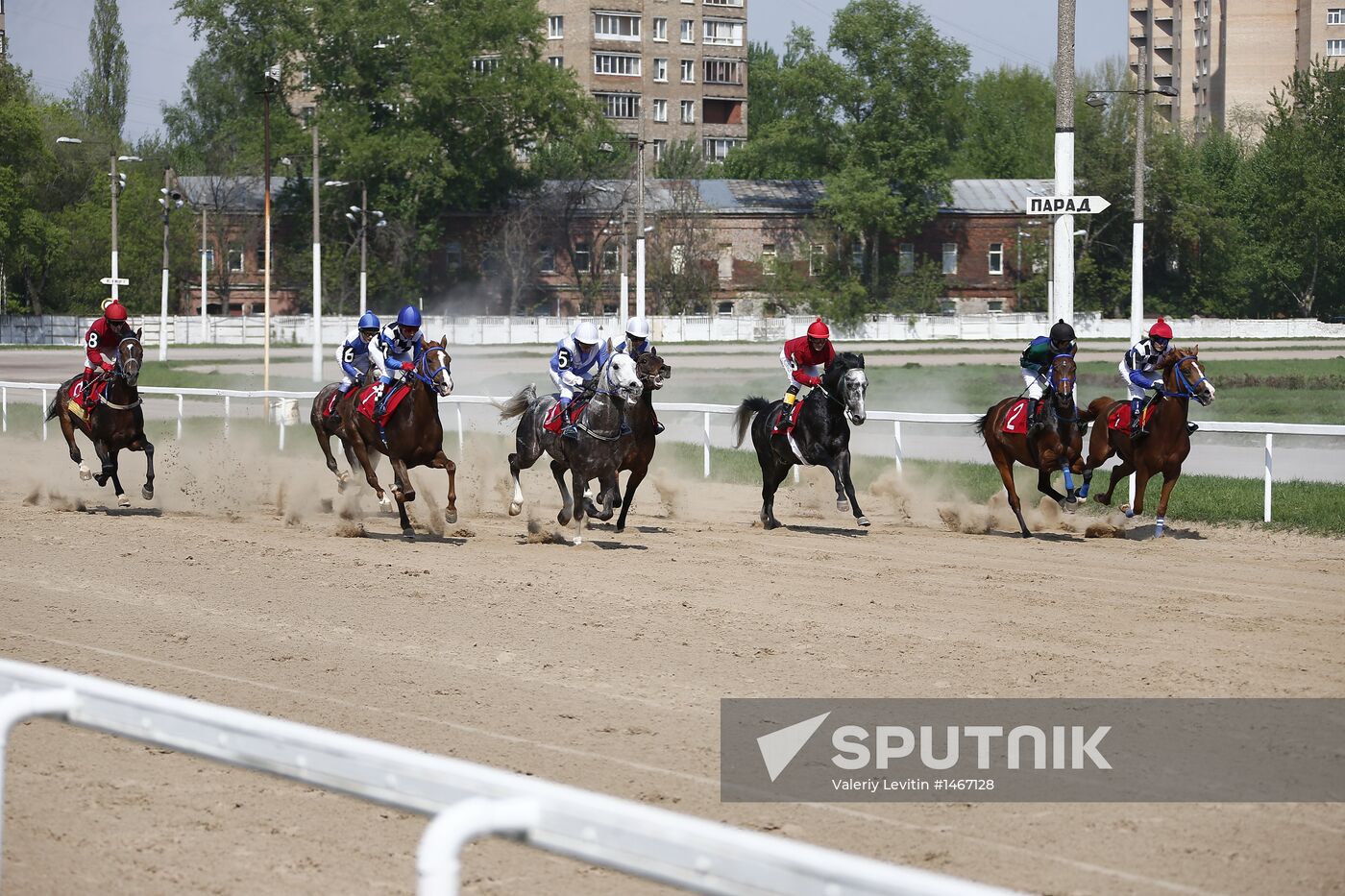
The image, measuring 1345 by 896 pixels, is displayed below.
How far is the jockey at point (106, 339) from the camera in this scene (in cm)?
1623

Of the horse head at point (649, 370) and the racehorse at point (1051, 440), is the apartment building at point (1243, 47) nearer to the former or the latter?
the racehorse at point (1051, 440)

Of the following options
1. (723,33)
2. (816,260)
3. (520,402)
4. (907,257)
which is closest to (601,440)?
(520,402)

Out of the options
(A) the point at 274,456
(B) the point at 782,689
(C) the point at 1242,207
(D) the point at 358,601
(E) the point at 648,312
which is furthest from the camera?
(C) the point at 1242,207

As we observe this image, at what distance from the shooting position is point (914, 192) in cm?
7412

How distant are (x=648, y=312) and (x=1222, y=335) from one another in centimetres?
2655

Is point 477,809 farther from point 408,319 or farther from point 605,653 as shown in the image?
point 408,319

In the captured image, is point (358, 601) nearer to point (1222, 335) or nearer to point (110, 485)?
point (110, 485)

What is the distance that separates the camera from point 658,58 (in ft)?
327

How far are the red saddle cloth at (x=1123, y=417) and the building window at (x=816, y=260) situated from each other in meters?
59.2

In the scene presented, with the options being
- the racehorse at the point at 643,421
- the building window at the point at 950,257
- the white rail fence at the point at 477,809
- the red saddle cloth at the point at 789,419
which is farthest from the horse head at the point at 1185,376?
the building window at the point at 950,257

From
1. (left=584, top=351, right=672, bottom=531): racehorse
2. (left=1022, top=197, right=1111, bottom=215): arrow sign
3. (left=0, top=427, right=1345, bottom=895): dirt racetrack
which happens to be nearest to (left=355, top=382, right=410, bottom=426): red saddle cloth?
(left=0, top=427, right=1345, bottom=895): dirt racetrack

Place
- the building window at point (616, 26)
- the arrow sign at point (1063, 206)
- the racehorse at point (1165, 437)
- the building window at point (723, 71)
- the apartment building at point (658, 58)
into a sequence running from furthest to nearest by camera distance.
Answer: the building window at point (723, 71) < the apartment building at point (658, 58) < the building window at point (616, 26) < the arrow sign at point (1063, 206) < the racehorse at point (1165, 437)

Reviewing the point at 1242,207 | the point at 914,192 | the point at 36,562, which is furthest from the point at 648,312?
the point at 36,562

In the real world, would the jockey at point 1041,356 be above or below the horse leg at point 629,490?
above
